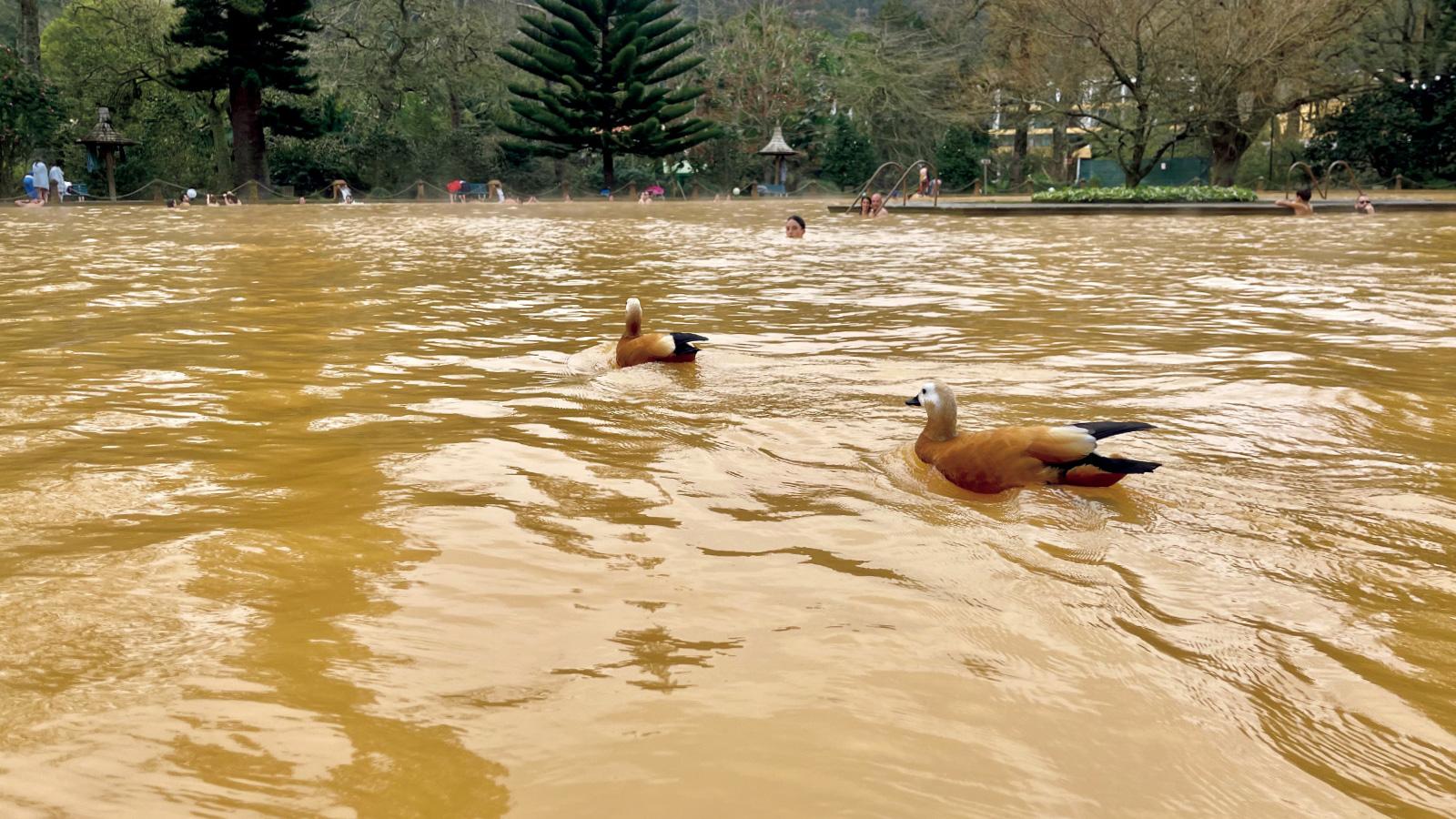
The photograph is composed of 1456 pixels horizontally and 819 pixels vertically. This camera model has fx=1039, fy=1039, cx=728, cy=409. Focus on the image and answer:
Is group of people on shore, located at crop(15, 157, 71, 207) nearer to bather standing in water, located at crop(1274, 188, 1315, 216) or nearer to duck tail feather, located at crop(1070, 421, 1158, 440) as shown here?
bather standing in water, located at crop(1274, 188, 1315, 216)

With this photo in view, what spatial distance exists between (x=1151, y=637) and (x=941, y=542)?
0.85 metres

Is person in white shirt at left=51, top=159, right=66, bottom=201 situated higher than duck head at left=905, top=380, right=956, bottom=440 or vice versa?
person in white shirt at left=51, top=159, right=66, bottom=201

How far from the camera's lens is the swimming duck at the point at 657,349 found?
6242 millimetres

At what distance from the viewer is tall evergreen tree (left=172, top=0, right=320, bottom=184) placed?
36.9 meters

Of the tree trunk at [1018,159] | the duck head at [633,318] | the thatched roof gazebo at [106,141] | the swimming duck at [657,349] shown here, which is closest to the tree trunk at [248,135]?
the thatched roof gazebo at [106,141]

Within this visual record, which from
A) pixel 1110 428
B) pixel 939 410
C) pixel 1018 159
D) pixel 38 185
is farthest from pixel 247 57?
pixel 1110 428

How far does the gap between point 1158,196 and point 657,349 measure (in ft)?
87.8

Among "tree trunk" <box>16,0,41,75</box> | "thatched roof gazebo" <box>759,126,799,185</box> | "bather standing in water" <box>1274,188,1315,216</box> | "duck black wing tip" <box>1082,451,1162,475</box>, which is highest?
"tree trunk" <box>16,0,41,75</box>

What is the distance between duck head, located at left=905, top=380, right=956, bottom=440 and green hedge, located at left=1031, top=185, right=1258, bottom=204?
27.4 meters

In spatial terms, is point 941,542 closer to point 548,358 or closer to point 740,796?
point 740,796

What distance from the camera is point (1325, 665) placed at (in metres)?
2.56

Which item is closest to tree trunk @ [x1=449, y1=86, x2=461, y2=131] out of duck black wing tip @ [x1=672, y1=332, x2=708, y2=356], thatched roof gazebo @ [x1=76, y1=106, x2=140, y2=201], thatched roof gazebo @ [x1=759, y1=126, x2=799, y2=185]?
thatched roof gazebo @ [x1=76, y1=106, x2=140, y2=201]

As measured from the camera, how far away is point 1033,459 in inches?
153

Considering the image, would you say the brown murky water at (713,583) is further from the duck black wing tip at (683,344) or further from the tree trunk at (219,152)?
the tree trunk at (219,152)
